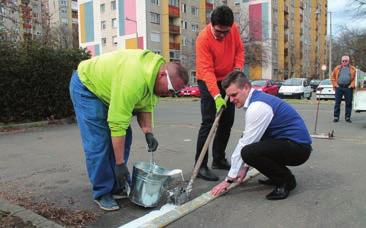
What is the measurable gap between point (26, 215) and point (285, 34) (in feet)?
261

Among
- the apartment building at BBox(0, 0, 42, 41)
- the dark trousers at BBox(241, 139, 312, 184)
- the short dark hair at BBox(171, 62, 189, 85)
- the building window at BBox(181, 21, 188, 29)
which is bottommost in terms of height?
the dark trousers at BBox(241, 139, 312, 184)

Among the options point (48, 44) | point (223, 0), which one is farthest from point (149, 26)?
point (48, 44)

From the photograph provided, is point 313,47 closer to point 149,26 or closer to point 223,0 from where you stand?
point 223,0

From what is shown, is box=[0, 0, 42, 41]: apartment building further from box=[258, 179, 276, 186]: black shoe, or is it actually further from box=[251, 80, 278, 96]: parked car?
box=[251, 80, 278, 96]: parked car

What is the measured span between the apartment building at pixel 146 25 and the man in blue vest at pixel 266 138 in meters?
48.7

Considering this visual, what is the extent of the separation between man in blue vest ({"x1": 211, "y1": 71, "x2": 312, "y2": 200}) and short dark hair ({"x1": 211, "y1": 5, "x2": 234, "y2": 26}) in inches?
32.0

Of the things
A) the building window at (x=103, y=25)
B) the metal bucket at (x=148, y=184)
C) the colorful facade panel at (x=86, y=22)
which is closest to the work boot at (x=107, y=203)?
the metal bucket at (x=148, y=184)

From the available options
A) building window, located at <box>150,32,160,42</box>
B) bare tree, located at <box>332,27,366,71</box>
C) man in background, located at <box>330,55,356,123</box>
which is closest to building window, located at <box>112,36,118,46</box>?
building window, located at <box>150,32,160,42</box>

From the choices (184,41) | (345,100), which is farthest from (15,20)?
(184,41)

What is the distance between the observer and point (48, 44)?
12477mm

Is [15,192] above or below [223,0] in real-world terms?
below

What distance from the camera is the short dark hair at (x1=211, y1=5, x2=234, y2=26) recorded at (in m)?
4.64

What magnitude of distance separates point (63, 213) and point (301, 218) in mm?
2116

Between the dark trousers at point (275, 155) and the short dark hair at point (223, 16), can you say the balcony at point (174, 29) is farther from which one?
the dark trousers at point (275, 155)
